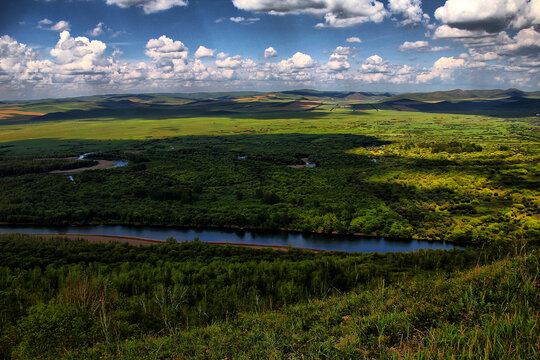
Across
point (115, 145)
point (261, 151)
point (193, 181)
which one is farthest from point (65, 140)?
point (193, 181)

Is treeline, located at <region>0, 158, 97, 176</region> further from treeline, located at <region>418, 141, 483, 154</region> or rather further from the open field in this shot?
treeline, located at <region>418, 141, 483, 154</region>

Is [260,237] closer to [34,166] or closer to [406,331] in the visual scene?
[406,331]

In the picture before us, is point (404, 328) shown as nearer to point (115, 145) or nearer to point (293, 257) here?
point (293, 257)

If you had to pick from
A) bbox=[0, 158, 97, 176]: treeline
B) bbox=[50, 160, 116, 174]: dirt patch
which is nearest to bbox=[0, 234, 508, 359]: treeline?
bbox=[50, 160, 116, 174]: dirt patch

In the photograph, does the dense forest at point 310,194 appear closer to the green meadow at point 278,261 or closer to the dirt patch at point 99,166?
the green meadow at point 278,261

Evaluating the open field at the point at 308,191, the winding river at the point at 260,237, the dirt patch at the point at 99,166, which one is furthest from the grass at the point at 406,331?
the dirt patch at the point at 99,166
